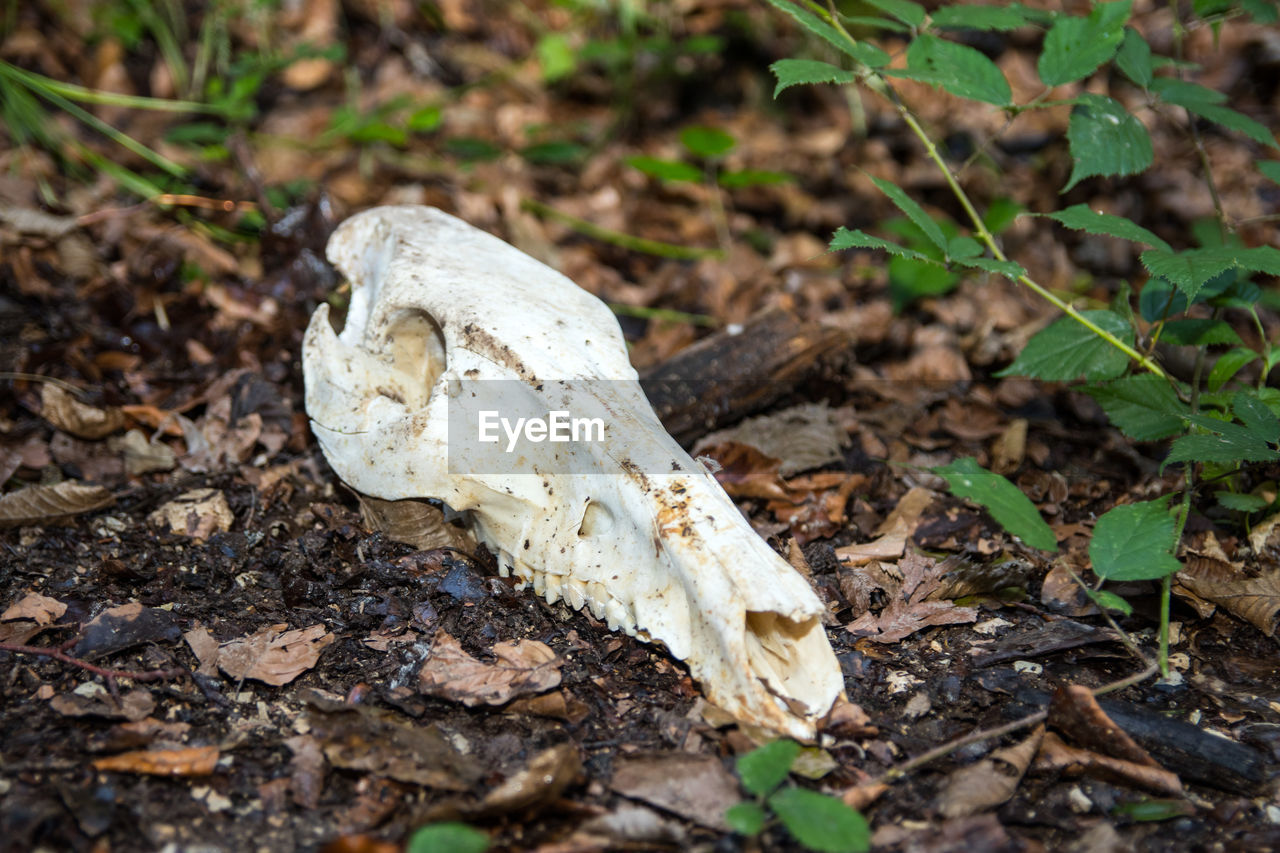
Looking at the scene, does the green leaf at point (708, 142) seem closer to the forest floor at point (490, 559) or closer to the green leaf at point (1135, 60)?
the forest floor at point (490, 559)

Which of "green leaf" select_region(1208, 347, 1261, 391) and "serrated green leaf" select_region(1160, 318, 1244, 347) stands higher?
"serrated green leaf" select_region(1160, 318, 1244, 347)

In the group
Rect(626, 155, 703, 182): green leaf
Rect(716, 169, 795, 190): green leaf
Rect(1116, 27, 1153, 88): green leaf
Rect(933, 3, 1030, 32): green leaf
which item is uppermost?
Rect(933, 3, 1030, 32): green leaf

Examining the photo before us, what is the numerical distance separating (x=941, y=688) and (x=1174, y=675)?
0.64 metres

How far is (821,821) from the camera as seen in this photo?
Answer: 1.73m

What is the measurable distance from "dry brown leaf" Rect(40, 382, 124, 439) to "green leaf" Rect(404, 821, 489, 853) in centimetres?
236

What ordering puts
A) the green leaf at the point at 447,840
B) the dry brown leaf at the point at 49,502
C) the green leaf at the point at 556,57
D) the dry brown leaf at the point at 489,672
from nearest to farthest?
the green leaf at the point at 447,840, the dry brown leaf at the point at 489,672, the dry brown leaf at the point at 49,502, the green leaf at the point at 556,57

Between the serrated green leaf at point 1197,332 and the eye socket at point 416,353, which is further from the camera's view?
the serrated green leaf at point 1197,332

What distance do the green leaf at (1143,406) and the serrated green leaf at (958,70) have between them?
3.10 feet

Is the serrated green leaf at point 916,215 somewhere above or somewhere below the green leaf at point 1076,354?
above

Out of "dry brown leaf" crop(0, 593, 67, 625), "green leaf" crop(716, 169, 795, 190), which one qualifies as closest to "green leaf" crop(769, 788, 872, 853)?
"dry brown leaf" crop(0, 593, 67, 625)

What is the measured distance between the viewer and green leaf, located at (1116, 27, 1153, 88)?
9.53ft

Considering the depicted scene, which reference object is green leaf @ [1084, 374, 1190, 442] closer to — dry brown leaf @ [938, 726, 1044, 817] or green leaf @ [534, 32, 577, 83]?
dry brown leaf @ [938, 726, 1044, 817]

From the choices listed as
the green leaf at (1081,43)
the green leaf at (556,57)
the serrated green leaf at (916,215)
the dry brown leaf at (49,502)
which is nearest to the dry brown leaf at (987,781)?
the serrated green leaf at (916,215)

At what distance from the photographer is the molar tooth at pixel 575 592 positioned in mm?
2355
